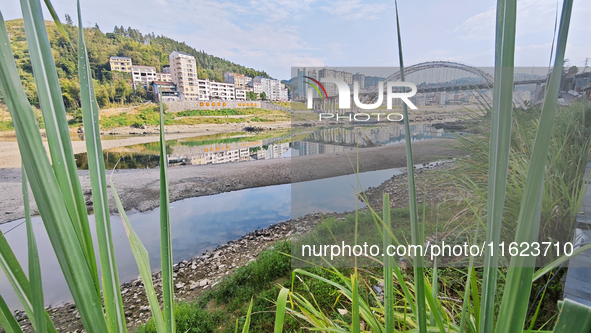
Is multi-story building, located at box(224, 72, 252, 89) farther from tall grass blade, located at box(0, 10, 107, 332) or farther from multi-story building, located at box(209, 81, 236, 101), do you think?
tall grass blade, located at box(0, 10, 107, 332)

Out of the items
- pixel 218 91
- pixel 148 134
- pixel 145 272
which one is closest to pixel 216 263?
pixel 145 272

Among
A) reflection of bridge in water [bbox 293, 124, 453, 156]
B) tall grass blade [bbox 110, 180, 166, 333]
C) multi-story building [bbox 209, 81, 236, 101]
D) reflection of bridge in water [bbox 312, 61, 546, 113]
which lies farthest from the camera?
multi-story building [bbox 209, 81, 236, 101]

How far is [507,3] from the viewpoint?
0.12 metres

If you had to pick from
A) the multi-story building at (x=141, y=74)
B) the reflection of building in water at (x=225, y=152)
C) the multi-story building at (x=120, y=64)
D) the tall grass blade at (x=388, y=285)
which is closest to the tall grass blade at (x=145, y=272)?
the tall grass blade at (x=388, y=285)

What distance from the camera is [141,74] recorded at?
8.62 metres

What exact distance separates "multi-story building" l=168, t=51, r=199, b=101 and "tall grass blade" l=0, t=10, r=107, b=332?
10.2 m

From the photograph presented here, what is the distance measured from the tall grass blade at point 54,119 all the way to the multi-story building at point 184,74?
10183 millimetres

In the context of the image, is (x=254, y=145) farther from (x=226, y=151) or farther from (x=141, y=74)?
(x=141, y=74)

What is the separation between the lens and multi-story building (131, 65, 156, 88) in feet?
27.2

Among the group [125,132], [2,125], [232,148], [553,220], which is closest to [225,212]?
[553,220]

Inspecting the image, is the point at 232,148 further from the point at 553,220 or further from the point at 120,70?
the point at 553,220

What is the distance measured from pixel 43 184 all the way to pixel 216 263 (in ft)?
6.54

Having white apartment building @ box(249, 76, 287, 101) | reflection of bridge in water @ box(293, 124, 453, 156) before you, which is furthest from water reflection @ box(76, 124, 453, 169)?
white apartment building @ box(249, 76, 287, 101)

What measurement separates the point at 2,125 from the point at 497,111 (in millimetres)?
6452
